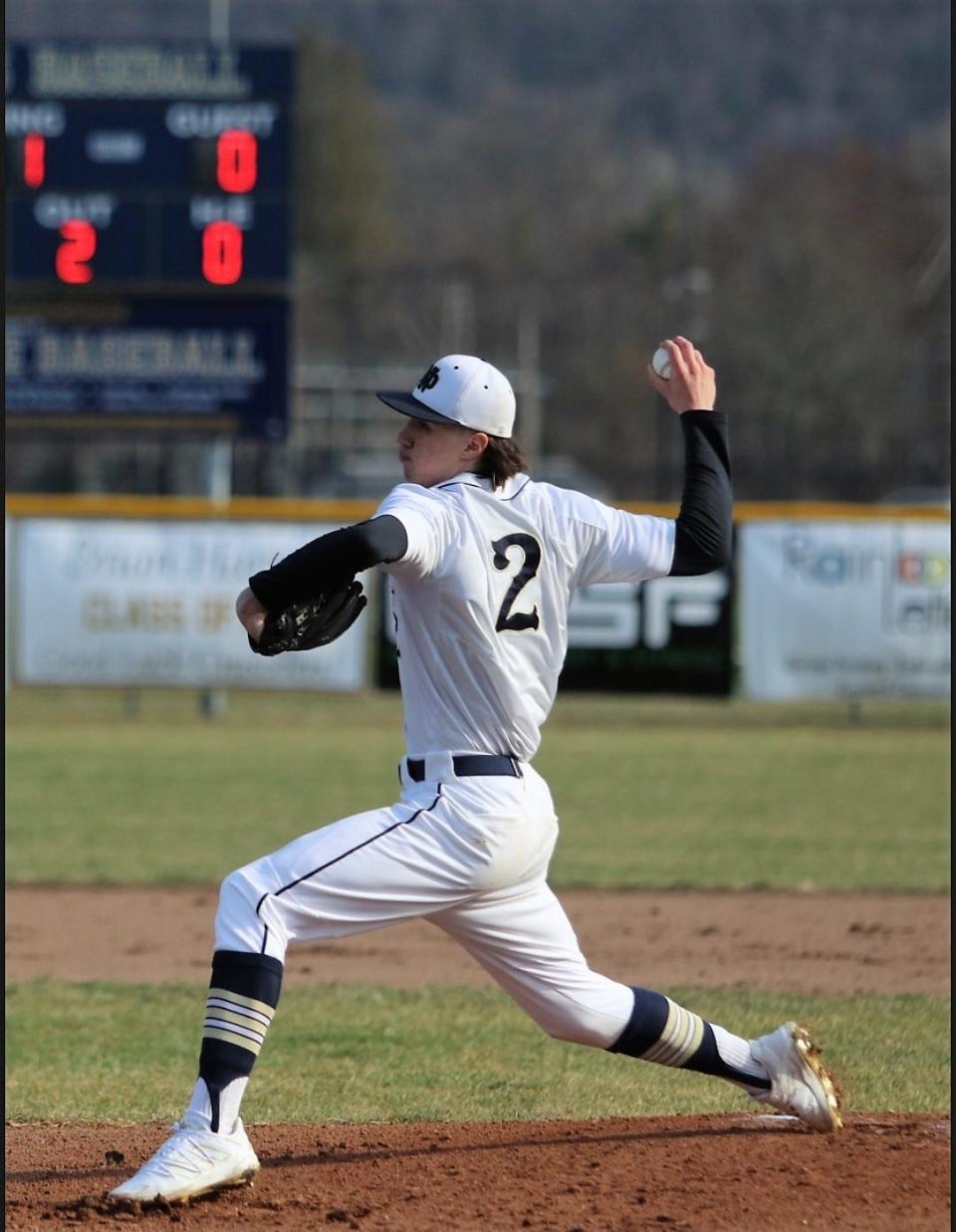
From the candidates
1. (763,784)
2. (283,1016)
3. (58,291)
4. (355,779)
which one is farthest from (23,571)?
(283,1016)

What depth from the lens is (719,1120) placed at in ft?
16.2

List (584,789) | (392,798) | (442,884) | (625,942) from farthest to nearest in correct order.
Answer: (584,789) < (392,798) < (625,942) < (442,884)

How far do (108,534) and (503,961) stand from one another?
12352 millimetres

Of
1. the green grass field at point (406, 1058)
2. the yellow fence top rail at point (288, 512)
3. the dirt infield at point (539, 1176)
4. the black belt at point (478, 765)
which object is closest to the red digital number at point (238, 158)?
the yellow fence top rail at point (288, 512)

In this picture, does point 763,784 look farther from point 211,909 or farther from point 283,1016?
point 283,1016

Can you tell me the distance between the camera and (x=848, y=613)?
15.9 meters

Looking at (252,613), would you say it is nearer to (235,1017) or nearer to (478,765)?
(478,765)

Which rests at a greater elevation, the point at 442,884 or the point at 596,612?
the point at 596,612

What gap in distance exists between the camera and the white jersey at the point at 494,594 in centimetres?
418

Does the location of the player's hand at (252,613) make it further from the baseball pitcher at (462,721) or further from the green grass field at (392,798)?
the green grass field at (392,798)

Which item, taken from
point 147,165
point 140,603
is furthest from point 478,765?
point 147,165

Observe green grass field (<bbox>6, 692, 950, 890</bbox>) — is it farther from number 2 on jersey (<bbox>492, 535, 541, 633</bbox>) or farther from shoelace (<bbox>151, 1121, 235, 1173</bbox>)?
shoelace (<bbox>151, 1121, 235, 1173</bbox>)

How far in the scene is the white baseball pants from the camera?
13.6 ft

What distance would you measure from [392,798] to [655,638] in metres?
4.64
